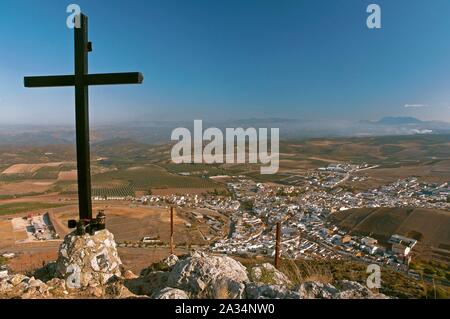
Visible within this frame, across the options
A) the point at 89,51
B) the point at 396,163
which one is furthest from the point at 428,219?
the point at 396,163

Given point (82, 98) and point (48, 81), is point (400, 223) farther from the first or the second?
point (48, 81)

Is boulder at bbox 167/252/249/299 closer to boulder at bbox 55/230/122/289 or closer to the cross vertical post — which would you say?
boulder at bbox 55/230/122/289

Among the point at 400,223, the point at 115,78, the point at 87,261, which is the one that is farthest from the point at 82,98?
the point at 400,223

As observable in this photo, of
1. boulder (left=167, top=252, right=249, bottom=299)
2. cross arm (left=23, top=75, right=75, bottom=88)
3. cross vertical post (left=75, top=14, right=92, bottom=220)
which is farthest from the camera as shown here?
cross arm (left=23, top=75, right=75, bottom=88)

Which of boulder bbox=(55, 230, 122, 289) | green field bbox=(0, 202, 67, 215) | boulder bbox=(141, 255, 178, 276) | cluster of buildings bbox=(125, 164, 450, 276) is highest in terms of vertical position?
boulder bbox=(55, 230, 122, 289)

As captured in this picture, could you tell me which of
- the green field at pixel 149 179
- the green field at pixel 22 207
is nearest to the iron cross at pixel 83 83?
the green field at pixel 22 207

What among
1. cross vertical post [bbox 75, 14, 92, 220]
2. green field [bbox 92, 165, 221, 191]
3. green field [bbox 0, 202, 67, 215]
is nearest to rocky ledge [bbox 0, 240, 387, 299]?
cross vertical post [bbox 75, 14, 92, 220]

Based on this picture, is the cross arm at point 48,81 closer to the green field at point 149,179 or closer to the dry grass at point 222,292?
the dry grass at point 222,292
